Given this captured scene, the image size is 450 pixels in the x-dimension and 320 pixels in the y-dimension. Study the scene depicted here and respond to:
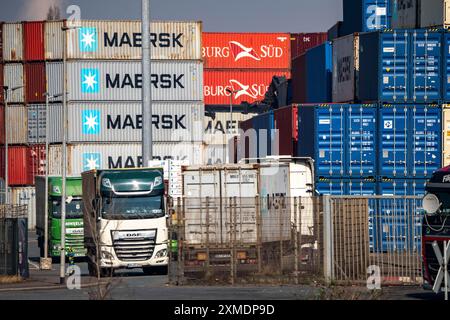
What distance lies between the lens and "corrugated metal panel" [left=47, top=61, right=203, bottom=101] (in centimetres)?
7725

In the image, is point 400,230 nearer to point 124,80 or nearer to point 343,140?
point 343,140

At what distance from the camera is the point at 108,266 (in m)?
36.7

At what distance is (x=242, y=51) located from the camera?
10119cm

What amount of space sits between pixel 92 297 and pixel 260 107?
71229 millimetres

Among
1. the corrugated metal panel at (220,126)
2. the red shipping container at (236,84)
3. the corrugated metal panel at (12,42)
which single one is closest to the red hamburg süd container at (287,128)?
the corrugated metal panel at (12,42)

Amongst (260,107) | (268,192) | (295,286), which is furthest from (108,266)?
(260,107)

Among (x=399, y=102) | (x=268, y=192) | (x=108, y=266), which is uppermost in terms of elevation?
(x=399, y=102)

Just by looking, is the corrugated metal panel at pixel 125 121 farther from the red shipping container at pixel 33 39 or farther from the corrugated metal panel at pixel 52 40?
the red shipping container at pixel 33 39

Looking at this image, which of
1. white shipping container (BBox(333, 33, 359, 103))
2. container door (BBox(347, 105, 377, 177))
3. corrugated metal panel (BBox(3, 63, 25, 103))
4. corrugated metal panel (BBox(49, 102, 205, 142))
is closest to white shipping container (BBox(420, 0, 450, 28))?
white shipping container (BBox(333, 33, 359, 103))

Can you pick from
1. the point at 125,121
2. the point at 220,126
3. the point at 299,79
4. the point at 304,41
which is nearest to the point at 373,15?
the point at 299,79

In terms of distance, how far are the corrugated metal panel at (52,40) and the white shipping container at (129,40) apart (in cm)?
174

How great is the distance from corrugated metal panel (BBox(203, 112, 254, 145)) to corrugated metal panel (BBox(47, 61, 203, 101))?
11402mm

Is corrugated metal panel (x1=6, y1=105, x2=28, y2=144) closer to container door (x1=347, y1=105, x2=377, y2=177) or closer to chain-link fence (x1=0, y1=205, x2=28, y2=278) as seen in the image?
container door (x1=347, y1=105, x2=377, y2=177)

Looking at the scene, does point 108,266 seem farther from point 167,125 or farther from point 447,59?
point 167,125
